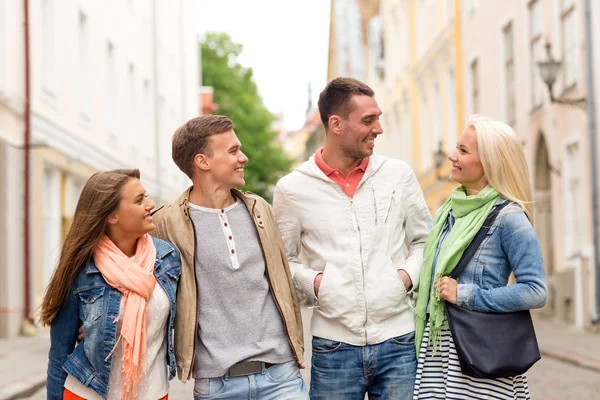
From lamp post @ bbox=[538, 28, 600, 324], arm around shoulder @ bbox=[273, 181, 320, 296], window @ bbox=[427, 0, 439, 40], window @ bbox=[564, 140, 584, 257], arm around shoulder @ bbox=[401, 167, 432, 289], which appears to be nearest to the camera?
arm around shoulder @ bbox=[273, 181, 320, 296]

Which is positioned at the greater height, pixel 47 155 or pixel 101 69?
pixel 101 69

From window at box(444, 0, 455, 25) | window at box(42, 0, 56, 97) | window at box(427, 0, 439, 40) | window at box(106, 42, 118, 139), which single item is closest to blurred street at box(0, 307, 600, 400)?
window at box(42, 0, 56, 97)

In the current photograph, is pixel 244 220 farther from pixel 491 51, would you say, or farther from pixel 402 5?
pixel 402 5

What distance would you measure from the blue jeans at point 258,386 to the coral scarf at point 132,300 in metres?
0.31

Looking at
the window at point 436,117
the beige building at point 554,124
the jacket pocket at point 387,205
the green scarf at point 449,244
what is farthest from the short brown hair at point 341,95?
the window at point 436,117

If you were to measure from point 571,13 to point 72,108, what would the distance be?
369 inches

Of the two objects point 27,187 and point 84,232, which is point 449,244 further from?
point 27,187

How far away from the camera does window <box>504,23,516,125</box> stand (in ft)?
76.0

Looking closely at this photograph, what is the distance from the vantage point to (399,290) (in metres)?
4.35

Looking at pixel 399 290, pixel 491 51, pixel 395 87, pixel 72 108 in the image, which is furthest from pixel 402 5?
pixel 399 290

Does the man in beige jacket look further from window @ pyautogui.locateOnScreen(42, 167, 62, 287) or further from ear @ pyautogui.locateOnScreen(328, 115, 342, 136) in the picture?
window @ pyautogui.locateOnScreen(42, 167, 62, 287)

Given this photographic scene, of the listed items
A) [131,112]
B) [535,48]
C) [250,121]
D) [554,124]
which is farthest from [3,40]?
[250,121]

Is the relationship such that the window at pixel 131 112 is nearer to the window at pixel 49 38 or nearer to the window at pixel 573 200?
the window at pixel 49 38

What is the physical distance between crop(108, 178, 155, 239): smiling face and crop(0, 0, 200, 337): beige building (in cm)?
736
